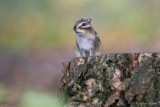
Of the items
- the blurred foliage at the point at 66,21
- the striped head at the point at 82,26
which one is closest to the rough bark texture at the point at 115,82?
the striped head at the point at 82,26

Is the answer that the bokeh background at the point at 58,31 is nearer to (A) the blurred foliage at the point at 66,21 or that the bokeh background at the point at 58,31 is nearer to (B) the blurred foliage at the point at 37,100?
(A) the blurred foliage at the point at 66,21

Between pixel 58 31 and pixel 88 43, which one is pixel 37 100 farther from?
pixel 58 31

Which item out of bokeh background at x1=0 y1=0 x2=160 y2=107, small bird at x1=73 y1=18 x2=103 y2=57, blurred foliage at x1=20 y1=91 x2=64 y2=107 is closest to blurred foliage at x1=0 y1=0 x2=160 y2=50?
bokeh background at x1=0 y1=0 x2=160 y2=107

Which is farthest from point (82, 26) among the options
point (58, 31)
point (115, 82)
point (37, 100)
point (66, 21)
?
point (66, 21)

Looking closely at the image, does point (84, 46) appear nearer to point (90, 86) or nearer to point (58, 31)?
point (90, 86)

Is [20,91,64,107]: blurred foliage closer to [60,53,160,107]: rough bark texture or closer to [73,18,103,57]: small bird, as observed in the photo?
[60,53,160,107]: rough bark texture

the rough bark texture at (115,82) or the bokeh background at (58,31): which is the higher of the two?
the bokeh background at (58,31)
